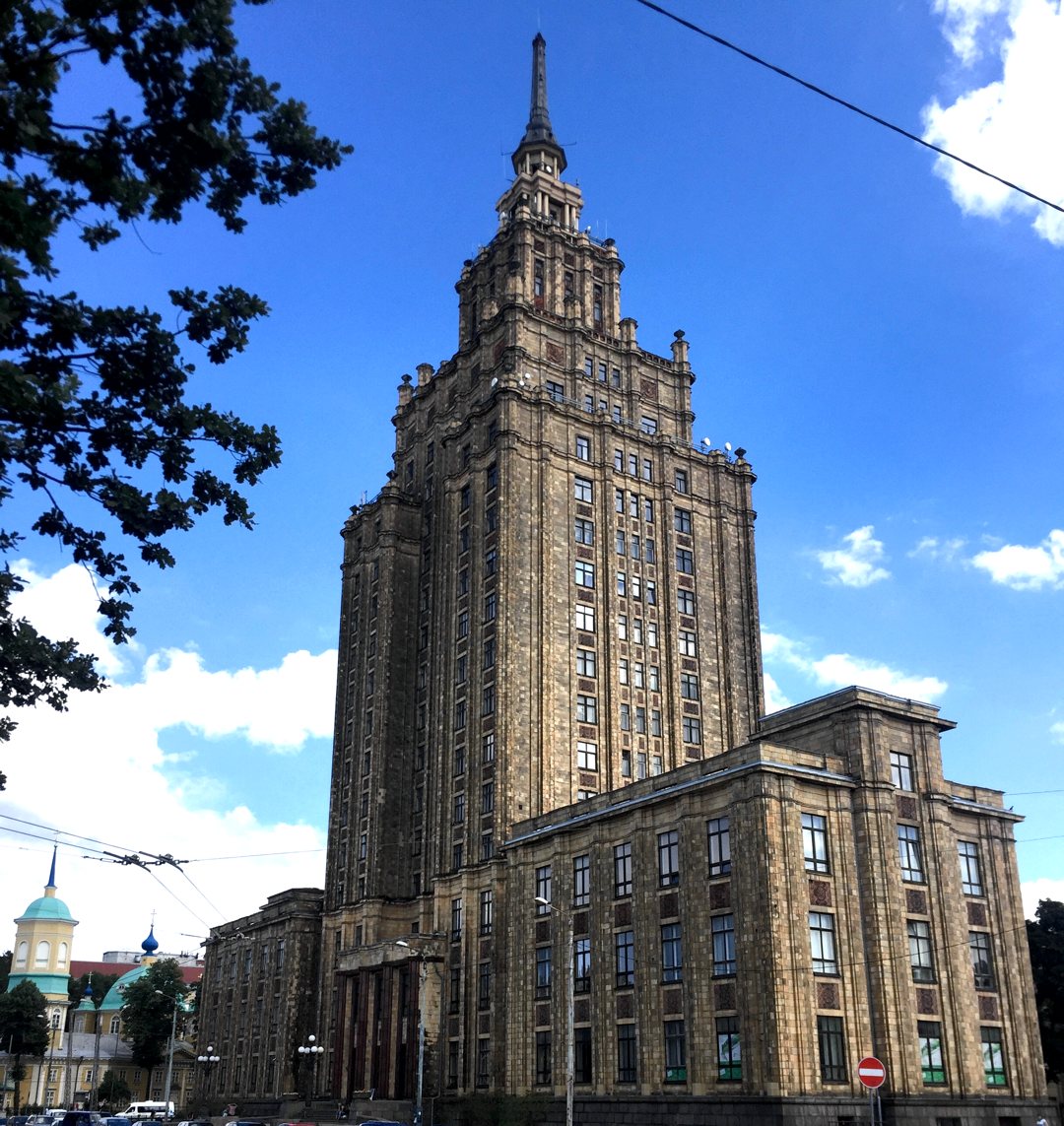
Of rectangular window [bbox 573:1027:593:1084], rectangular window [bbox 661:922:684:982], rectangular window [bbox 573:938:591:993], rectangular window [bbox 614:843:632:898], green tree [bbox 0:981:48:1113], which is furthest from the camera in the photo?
green tree [bbox 0:981:48:1113]

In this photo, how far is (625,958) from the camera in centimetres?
6116

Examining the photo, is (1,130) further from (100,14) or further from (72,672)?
(72,672)

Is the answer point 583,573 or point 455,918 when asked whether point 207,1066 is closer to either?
point 455,918

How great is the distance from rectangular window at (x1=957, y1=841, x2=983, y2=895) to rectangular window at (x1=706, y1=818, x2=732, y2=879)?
1370 centimetres

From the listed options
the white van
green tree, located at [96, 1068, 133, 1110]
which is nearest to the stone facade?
the white van

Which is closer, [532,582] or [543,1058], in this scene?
[543,1058]

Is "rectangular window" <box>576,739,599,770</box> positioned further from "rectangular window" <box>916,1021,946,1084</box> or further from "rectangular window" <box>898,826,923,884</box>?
"rectangular window" <box>916,1021,946,1084</box>

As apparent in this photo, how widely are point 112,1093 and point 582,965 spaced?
104 metres

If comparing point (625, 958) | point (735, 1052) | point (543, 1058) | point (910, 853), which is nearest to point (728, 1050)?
point (735, 1052)

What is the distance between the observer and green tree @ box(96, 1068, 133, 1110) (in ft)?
469

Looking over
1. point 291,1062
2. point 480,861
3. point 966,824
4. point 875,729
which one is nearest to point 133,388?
point 875,729

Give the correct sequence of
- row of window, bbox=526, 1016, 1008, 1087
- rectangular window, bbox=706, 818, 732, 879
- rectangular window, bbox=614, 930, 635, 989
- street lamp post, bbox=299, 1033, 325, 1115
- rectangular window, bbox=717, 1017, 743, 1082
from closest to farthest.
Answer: row of window, bbox=526, 1016, 1008, 1087
rectangular window, bbox=717, 1017, 743, 1082
rectangular window, bbox=706, 818, 732, 879
rectangular window, bbox=614, 930, 635, 989
street lamp post, bbox=299, 1033, 325, 1115

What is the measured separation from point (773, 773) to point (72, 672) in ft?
124

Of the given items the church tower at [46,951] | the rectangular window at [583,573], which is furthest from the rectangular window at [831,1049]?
the church tower at [46,951]
